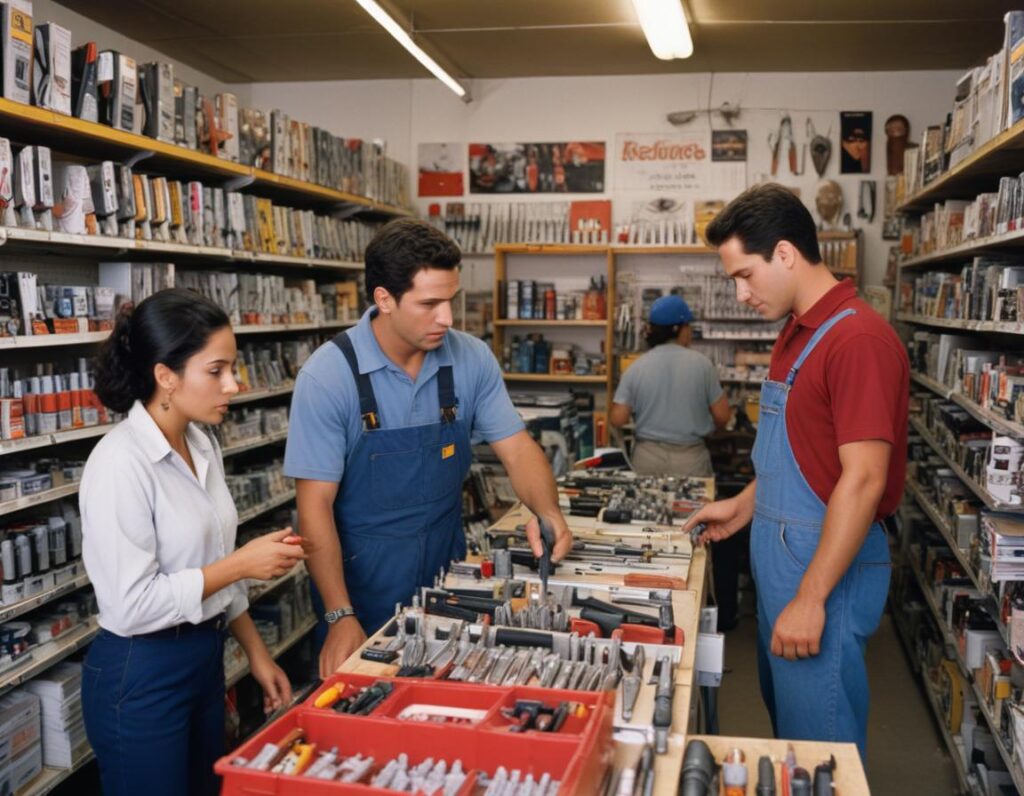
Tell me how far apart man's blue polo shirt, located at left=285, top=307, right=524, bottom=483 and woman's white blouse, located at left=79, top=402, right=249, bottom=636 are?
397mm

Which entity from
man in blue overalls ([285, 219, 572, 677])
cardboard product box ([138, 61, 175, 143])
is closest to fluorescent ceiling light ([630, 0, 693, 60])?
cardboard product box ([138, 61, 175, 143])

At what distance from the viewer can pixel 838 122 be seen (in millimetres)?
7738

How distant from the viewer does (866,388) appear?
Answer: 2.37 meters

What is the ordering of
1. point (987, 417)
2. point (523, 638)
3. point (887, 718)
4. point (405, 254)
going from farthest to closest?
1. point (887, 718)
2. point (987, 417)
3. point (405, 254)
4. point (523, 638)

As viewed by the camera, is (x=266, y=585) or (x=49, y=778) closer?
(x=49, y=778)

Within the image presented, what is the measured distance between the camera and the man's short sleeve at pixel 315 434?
2.79 m

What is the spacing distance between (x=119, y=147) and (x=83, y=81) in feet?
1.38

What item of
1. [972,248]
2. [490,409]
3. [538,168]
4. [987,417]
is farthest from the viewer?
[538,168]

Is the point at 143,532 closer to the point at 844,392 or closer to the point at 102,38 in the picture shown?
the point at 844,392

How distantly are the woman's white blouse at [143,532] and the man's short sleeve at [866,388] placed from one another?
64.8 inches

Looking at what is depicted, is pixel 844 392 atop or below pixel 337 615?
atop

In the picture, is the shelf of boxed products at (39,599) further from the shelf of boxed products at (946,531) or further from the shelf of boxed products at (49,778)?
the shelf of boxed products at (946,531)

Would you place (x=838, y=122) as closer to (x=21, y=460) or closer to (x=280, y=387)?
Result: (x=280, y=387)

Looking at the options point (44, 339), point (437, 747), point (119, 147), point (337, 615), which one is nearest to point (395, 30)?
point (119, 147)
